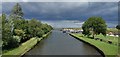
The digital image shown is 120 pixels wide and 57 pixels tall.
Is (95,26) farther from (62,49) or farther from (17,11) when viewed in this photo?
(62,49)

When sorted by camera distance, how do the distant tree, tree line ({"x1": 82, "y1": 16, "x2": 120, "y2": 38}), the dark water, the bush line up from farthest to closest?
1. the distant tree
2. tree line ({"x1": 82, "y1": 16, "x2": 120, "y2": 38})
3. the dark water
4. the bush

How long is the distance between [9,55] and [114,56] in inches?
539

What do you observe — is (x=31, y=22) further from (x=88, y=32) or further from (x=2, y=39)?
(x=2, y=39)

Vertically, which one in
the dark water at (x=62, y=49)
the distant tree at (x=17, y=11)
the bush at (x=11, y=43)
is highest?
the distant tree at (x=17, y=11)

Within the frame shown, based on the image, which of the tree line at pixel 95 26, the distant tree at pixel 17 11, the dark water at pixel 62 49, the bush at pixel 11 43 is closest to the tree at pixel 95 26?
the tree line at pixel 95 26

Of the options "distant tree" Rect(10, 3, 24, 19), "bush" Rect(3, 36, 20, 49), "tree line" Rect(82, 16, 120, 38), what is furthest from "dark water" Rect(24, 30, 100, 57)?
"distant tree" Rect(10, 3, 24, 19)

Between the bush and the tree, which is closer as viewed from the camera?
the bush

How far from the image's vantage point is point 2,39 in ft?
140

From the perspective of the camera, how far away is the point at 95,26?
336 ft

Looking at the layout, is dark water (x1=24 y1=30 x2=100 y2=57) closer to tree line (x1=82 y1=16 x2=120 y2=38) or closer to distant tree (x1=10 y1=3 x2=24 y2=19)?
tree line (x1=82 y1=16 x2=120 y2=38)

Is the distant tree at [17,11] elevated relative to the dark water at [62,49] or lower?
elevated

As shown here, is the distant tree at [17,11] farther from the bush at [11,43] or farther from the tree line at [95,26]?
the bush at [11,43]

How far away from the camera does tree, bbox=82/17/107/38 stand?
330 ft

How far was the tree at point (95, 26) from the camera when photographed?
10056 centimetres
